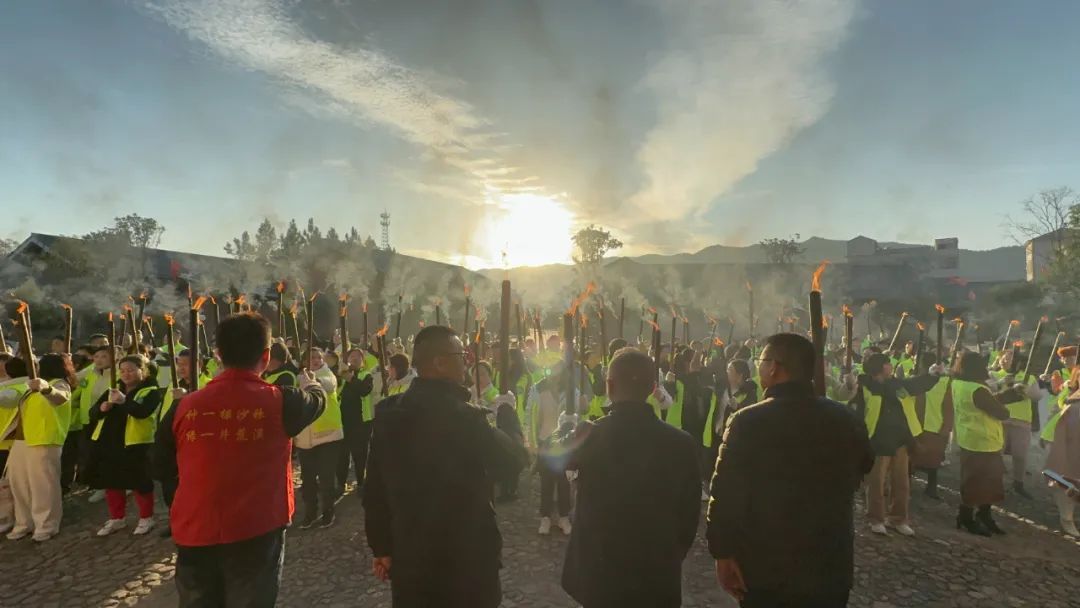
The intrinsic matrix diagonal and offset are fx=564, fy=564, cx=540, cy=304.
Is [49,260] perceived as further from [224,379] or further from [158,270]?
[224,379]

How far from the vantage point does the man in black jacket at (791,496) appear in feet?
10.1

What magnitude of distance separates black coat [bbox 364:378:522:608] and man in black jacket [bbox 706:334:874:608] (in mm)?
1313

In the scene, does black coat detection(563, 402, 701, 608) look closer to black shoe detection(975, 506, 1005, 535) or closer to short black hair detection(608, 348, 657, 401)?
short black hair detection(608, 348, 657, 401)

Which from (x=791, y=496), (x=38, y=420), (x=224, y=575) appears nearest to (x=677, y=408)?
(x=791, y=496)

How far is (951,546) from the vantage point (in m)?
6.92

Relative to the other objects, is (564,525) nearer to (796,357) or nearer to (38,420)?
(796,357)

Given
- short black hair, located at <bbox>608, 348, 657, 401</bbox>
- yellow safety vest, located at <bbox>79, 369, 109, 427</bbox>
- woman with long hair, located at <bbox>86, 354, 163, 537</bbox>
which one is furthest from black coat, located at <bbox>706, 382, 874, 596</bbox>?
yellow safety vest, located at <bbox>79, 369, 109, 427</bbox>

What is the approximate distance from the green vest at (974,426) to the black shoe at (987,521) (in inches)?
34.3

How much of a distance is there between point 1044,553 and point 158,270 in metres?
41.0

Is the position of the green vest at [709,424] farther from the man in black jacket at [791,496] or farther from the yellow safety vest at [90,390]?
the yellow safety vest at [90,390]

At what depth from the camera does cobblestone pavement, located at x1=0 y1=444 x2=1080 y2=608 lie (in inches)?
222

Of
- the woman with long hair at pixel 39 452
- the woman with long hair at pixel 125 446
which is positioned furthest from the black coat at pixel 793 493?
the woman with long hair at pixel 39 452

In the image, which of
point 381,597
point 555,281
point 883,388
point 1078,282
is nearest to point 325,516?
point 381,597

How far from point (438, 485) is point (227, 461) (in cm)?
131
